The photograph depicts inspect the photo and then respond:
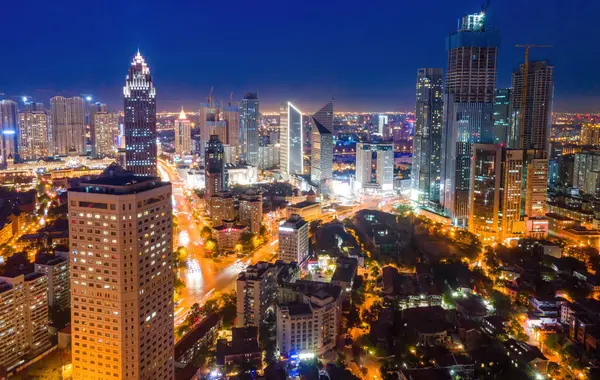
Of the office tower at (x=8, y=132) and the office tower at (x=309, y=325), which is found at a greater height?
the office tower at (x=8, y=132)

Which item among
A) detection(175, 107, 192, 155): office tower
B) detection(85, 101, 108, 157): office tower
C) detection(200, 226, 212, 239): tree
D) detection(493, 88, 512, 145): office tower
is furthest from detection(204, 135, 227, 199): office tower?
detection(175, 107, 192, 155): office tower

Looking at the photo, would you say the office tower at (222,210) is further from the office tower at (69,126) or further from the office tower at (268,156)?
the office tower at (69,126)

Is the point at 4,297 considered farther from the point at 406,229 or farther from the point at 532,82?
the point at 532,82

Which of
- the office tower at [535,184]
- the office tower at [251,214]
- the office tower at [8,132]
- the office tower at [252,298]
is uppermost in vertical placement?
the office tower at [8,132]

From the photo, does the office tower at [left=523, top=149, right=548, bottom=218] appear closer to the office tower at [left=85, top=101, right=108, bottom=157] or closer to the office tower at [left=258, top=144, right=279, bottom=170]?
the office tower at [left=258, top=144, right=279, bottom=170]

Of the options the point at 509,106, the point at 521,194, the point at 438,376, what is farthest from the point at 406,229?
the point at 438,376

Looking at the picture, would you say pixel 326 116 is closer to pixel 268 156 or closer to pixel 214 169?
pixel 268 156

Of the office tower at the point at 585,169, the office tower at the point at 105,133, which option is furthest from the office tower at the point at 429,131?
the office tower at the point at 105,133

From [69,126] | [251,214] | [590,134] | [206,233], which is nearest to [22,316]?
[206,233]
